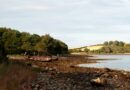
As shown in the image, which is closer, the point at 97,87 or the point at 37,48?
the point at 97,87

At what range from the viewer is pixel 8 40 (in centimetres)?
15350

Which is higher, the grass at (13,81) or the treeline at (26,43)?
the treeline at (26,43)

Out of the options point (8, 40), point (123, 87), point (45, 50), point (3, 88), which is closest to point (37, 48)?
point (45, 50)

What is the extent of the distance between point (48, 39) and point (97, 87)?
490 ft

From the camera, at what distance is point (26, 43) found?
550 ft

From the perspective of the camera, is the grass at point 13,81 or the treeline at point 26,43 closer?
the grass at point 13,81

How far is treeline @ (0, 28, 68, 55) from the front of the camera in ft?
501

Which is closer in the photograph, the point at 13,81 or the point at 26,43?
the point at 13,81

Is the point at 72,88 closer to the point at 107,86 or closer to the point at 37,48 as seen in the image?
the point at 107,86

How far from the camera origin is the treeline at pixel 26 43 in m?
153

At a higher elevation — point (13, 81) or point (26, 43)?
point (26, 43)

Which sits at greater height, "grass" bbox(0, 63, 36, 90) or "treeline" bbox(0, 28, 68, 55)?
"treeline" bbox(0, 28, 68, 55)

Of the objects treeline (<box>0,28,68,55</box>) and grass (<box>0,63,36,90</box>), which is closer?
grass (<box>0,63,36,90</box>)

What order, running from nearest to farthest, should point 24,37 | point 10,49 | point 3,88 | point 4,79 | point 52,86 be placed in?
point 3,88 < point 4,79 < point 52,86 < point 10,49 < point 24,37
